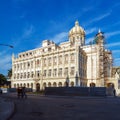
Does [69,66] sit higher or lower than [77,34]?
lower

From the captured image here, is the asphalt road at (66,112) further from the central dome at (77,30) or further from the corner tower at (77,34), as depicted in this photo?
the central dome at (77,30)

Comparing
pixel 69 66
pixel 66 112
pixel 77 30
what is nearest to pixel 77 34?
pixel 77 30

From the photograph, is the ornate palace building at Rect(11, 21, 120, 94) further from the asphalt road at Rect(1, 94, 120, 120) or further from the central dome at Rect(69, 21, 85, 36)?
the asphalt road at Rect(1, 94, 120, 120)

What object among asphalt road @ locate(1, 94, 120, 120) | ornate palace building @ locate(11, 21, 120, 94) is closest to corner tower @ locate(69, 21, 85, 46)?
ornate palace building @ locate(11, 21, 120, 94)

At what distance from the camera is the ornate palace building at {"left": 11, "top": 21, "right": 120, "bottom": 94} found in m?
68.6

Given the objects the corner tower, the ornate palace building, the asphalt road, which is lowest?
the asphalt road

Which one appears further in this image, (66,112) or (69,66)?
(69,66)

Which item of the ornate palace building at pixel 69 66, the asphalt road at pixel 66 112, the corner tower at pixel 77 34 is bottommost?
the asphalt road at pixel 66 112

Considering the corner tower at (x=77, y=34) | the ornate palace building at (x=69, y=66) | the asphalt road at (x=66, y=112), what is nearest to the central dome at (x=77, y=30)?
the corner tower at (x=77, y=34)

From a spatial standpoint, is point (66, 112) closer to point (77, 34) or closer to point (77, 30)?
point (77, 34)

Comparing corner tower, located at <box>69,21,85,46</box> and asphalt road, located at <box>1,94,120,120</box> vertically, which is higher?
corner tower, located at <box>69,21,85,46</box>

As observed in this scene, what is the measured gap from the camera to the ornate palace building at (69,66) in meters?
68.6

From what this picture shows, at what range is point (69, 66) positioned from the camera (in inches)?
2714

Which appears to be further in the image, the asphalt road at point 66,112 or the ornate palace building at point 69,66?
the ornate palace building at point 69,66
